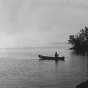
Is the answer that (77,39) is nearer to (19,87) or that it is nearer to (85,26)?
(85,26)

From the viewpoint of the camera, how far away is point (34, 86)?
118ft

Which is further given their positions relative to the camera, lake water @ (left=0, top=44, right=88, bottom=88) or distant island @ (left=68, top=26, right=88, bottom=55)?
distant island @ (left=68, top=26, right=88, bottom=55)

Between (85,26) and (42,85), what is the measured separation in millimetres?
105984

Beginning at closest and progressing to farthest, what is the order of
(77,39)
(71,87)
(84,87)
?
(84,87)
(71,87)
(77,39)

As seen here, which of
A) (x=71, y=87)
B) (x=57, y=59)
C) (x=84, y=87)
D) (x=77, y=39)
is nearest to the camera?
(x=84, y=87)

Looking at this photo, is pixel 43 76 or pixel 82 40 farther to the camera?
pixel 82 40

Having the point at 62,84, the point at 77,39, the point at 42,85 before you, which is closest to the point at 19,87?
the point at 42,85

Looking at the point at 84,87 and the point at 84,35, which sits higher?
the point at 84,35

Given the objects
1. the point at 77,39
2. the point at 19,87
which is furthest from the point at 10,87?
the point at 77,39

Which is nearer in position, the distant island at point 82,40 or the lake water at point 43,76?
the lake water at point 43,76

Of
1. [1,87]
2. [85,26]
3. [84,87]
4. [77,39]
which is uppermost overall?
[85,26]

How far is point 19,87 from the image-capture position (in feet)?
116

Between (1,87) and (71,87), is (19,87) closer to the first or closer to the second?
(1,87)

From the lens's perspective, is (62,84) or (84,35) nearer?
(62,84)
